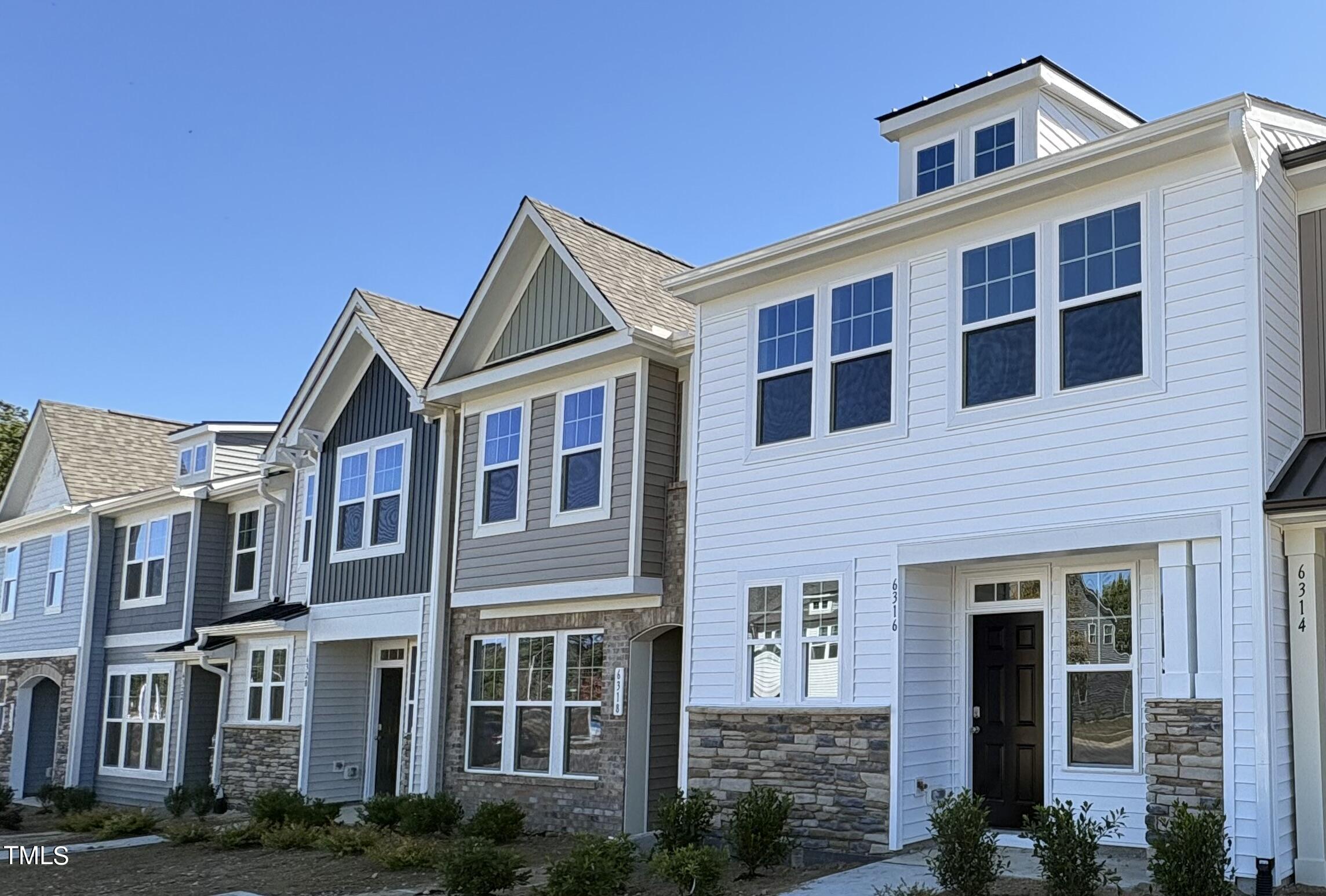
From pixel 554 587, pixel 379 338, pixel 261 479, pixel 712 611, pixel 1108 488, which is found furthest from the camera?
pixel 261 479

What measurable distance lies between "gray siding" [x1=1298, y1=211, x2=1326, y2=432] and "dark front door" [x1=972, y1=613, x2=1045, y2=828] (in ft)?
9.76

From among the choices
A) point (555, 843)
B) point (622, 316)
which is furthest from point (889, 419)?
point (555, 843)

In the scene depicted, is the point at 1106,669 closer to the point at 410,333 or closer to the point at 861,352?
the point at 861,352

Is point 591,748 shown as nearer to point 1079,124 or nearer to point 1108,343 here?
point 1108,343

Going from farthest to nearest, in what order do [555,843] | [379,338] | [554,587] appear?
1. [379,338]
2. [554,587]
3. [555,843]

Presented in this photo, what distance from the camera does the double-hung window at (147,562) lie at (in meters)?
25.0

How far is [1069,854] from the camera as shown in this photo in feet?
31.3

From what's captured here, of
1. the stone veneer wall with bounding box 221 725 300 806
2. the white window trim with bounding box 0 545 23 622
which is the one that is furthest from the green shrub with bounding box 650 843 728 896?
the white window trim with bounding box 0 545 23 622

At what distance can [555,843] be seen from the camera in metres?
15.0

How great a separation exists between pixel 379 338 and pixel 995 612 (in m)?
10.6

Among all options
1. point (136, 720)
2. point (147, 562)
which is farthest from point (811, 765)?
point (147, 562)

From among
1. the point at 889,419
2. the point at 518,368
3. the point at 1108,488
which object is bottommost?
the point at 1108,488

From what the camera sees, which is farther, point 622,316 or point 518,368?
point 518,368

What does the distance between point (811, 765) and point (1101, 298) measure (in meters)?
5.16
